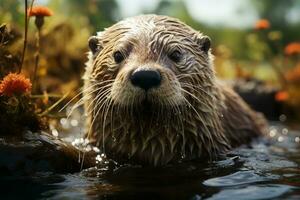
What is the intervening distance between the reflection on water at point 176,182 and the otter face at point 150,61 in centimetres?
50

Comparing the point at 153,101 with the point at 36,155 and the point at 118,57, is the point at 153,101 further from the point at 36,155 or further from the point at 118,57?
the point at 36,155

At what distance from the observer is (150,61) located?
4258 millimetres

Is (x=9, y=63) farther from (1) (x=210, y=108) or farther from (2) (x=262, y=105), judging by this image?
(2) (x=262, y=105)

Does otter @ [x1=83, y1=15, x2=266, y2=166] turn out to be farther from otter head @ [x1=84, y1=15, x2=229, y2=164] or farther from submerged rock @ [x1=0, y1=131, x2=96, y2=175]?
submerged rock @ [x1=0, y1=131, x2=96, y2=175]

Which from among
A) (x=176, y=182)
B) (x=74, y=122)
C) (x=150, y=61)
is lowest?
(x=176, y=182)

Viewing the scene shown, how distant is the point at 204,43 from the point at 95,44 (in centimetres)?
87

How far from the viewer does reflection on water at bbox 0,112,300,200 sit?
3629 millimetres

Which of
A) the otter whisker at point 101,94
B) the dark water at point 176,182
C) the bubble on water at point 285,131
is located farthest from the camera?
the bubble on water at point 285,131

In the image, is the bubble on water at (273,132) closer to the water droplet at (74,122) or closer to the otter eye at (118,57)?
the water droplet at (74,122)

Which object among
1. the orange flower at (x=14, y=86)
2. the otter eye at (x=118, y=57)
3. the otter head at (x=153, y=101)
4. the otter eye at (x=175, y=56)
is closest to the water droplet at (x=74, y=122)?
the otter head at (x=153, y=101)

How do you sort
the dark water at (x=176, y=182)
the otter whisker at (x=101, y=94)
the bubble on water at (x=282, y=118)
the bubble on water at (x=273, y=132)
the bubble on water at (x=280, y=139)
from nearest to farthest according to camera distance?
1. the dark water at (x=176, y=182)
2. the otter whisker at (x=101, y=94)
3. the bubble on water at (x=280, y=139)
4. the bubble on water at (x=273, y=132)
5. the bubble on water at (x=282, y=118)

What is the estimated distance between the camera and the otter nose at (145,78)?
12.9ft

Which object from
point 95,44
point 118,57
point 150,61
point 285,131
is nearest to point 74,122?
point 285,131

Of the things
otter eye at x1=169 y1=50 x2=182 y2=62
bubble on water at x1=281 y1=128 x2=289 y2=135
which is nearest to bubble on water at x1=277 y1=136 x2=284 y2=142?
bubble on water at x1=281 y1=128 x2=289 y2=135
